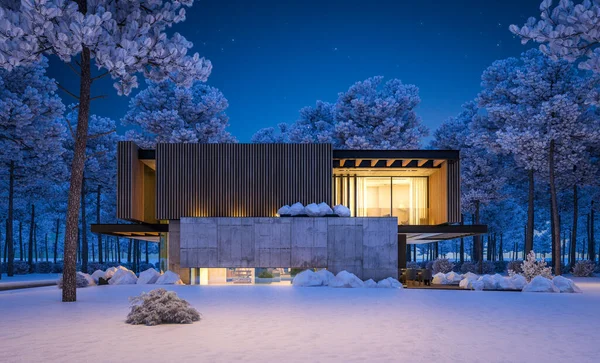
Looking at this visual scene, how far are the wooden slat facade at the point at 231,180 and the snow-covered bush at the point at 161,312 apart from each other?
1440 centimetres

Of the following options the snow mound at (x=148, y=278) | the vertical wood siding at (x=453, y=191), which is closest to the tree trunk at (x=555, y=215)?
the vertical wood siding at (x=453, y=191)

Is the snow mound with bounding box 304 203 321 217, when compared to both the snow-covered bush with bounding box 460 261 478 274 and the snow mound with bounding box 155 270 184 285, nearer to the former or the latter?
the snow mound with bounding box 155 270 184 285

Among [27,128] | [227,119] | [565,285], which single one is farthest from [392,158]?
[227,119]

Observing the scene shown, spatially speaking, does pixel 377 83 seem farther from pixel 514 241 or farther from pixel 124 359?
pixel 124 359

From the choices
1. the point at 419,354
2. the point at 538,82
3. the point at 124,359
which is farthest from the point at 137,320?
the point at 538,82

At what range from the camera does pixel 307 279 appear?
22.7 m

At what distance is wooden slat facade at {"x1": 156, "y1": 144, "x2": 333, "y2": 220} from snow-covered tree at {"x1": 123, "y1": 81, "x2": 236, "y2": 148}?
1433 cm

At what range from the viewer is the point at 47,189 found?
36219 millimetres

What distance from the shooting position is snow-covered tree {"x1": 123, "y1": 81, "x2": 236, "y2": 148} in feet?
132

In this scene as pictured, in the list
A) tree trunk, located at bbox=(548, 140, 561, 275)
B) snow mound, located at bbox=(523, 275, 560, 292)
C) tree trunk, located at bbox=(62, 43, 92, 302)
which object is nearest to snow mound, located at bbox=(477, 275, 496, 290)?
snow mound, located at bbox=(523, 275, 560, 292)

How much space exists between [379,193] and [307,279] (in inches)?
298

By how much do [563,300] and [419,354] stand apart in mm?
10540

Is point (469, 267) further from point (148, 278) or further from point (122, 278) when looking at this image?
point (122, 278)

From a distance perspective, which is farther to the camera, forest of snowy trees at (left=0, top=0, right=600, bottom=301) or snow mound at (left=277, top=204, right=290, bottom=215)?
snow mound at (left=277, top=204, right=290, bottom=215)
